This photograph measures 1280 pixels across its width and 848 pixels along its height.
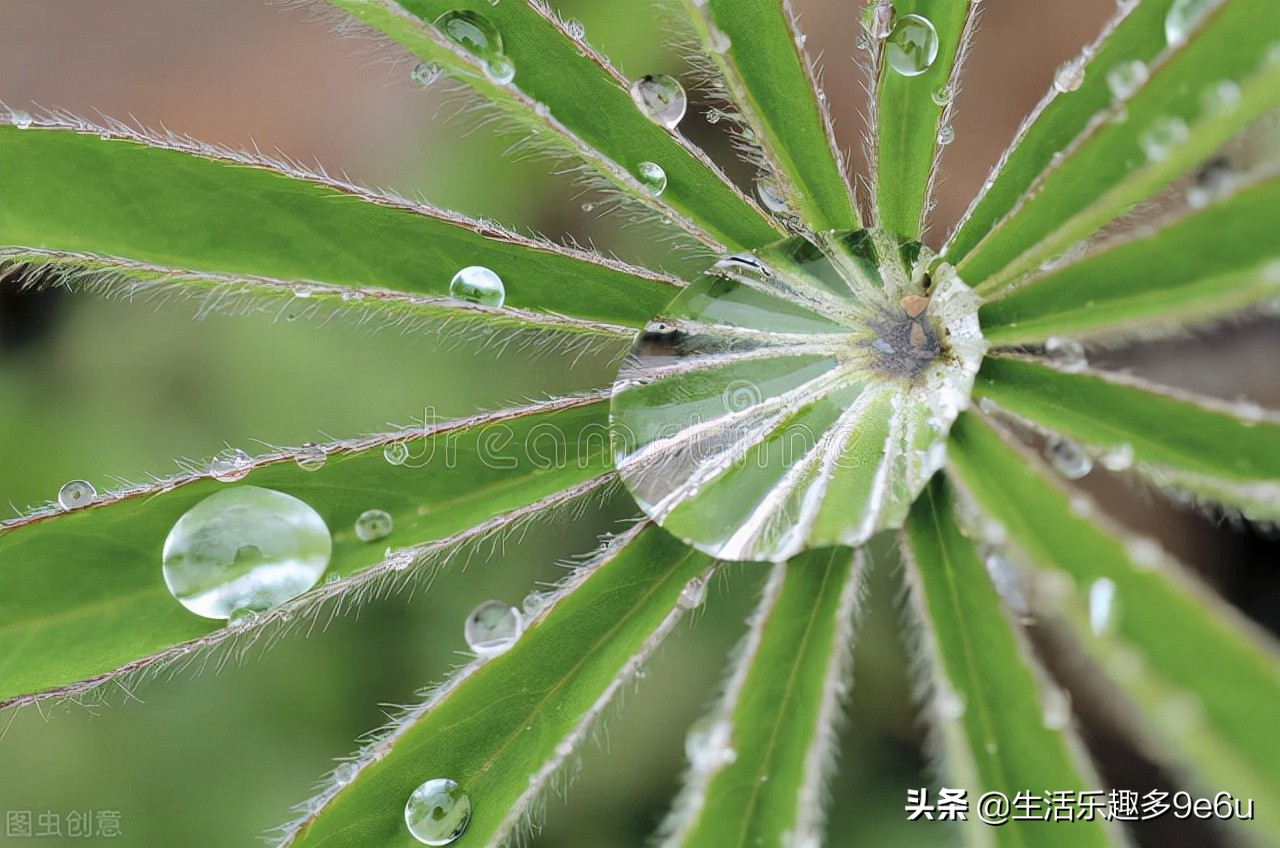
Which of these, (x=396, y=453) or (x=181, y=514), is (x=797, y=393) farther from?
(x=181, y=514)

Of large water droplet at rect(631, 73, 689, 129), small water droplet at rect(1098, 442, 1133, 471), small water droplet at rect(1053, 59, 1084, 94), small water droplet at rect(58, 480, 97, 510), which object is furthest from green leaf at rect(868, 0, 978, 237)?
small water droplet at rect(58, 480, 97, 510)

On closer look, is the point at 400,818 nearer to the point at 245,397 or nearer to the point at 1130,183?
the point at 1130,183

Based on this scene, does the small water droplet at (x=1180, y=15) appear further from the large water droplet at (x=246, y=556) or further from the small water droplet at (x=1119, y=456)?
the large water droplet at (x=246, y=556)

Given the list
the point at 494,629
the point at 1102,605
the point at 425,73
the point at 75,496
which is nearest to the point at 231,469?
the point at 75,496

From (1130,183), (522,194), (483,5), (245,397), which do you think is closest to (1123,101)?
(1130,183)

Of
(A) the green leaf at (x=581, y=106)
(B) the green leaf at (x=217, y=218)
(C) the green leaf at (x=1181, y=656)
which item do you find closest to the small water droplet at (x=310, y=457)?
(B) the green leaf at (x=217, y=218)

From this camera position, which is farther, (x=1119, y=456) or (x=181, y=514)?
(x=181, y=514)
